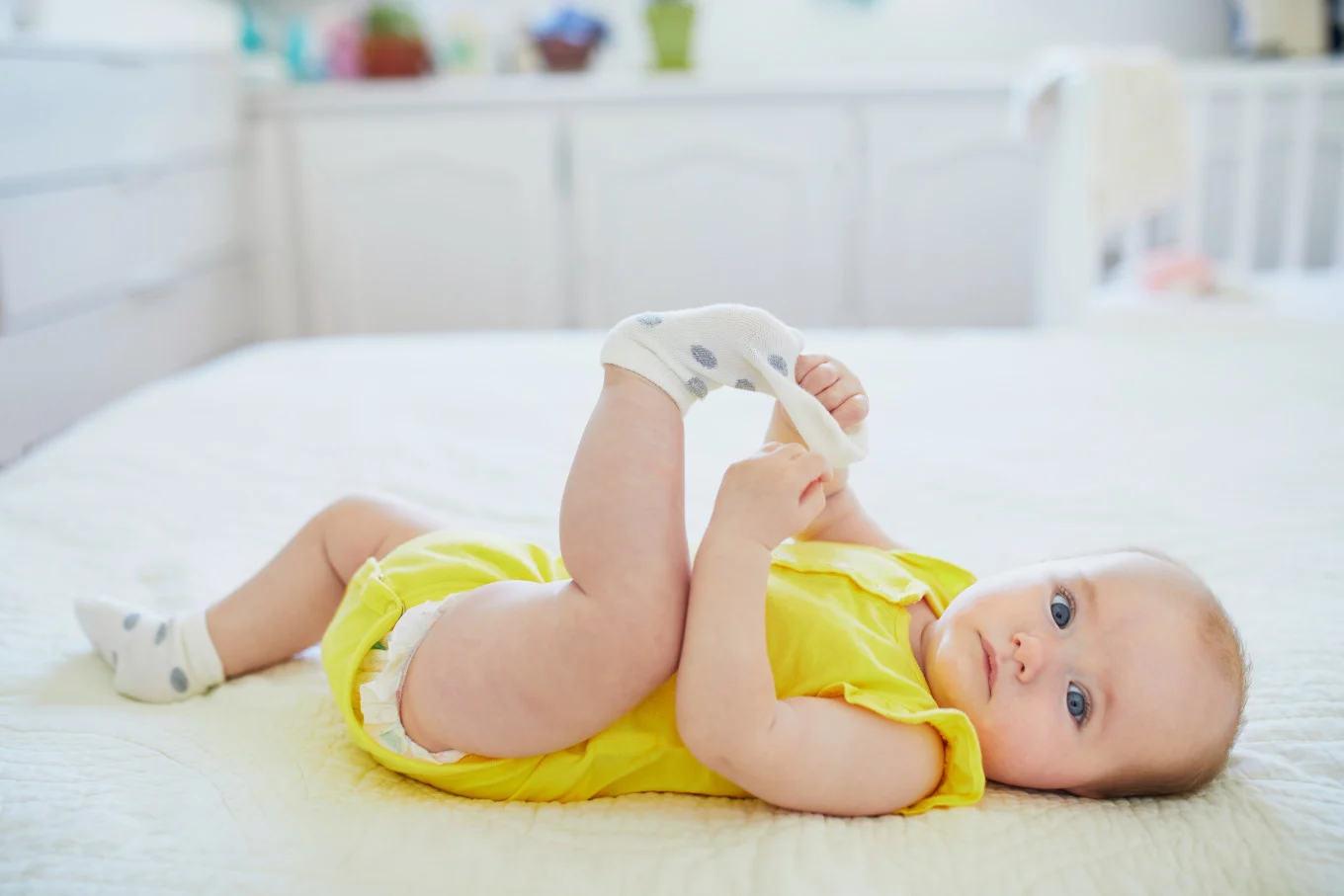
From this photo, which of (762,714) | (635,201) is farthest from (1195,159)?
(762,714)

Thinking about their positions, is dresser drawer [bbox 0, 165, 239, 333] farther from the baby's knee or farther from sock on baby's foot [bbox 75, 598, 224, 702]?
the baby's knee

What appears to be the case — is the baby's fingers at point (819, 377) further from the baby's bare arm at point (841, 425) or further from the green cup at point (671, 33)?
the green cup at point (671, 33)

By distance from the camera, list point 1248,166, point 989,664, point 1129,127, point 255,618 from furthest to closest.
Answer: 1. point 1248,166
2. point 1129,127
3. point 255,618
4. point 989,664

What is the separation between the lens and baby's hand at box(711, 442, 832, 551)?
2.42 feet

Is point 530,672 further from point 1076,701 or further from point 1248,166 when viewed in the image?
point 1248,166

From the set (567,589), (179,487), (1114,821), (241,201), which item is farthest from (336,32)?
(1114,821)

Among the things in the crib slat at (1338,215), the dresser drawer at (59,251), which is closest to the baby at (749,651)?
the dresser drawer at (59,251)

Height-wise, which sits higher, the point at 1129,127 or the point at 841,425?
the point at 1129,127

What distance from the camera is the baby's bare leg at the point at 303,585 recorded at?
931mm

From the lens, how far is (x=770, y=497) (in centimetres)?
74

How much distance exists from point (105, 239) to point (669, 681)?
179 cm

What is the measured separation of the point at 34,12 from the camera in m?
2.17

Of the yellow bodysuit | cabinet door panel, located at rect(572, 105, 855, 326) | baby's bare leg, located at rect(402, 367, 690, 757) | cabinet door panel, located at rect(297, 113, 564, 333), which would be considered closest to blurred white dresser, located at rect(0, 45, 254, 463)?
cabinet door panel, located at rect(297, 113, 564, 333)

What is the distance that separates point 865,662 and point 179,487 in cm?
83
